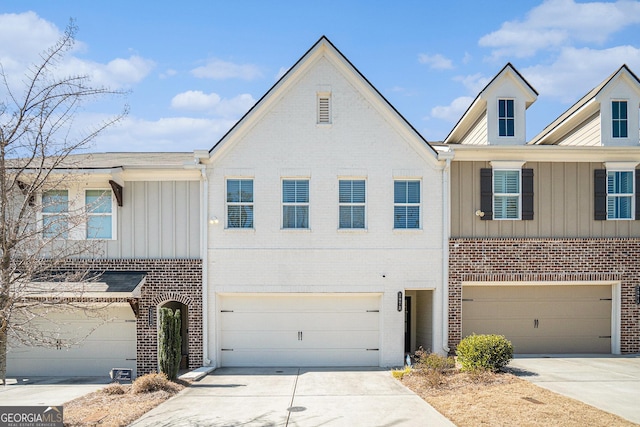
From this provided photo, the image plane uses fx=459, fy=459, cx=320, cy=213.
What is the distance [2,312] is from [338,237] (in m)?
8.87

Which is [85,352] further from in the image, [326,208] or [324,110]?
[324,110]

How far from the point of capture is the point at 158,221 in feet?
46.4

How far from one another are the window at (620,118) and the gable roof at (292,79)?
5.91 meters

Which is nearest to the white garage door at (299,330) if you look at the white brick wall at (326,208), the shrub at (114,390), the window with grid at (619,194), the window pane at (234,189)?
the white brick wall at (326,208)

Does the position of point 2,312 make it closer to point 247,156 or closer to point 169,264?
point 169,264

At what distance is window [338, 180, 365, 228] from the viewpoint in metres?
14.2

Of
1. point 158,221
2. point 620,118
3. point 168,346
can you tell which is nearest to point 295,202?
point 158,221

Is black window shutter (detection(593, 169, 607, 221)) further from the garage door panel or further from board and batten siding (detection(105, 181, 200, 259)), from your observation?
board and batten siding (detection(105, 181, 200, 259))

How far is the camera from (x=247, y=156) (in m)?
14.1

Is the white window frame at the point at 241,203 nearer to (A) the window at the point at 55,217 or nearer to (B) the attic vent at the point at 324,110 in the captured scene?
(B) the attic vent at the point at 324,110

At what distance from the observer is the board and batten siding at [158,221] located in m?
14.1

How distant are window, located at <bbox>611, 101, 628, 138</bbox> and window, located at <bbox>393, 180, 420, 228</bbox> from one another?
21.4ft

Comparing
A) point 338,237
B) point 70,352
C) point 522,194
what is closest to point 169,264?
point 70,352

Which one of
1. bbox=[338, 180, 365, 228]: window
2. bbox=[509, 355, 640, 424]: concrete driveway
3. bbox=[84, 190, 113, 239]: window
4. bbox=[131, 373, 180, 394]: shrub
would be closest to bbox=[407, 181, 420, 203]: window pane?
bbox=[338, 180, 365, 228]: window
